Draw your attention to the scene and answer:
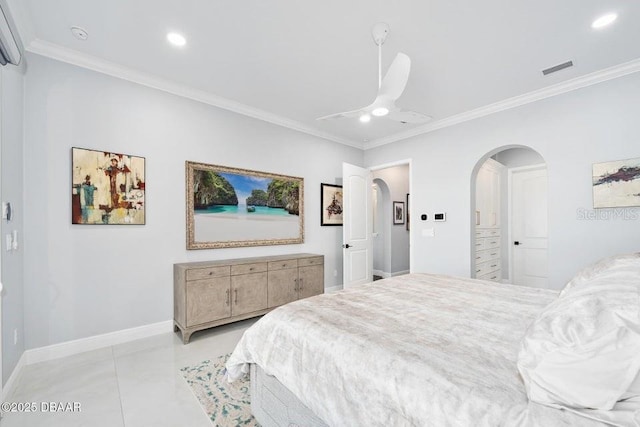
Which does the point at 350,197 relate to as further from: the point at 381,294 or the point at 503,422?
the point at 503,422

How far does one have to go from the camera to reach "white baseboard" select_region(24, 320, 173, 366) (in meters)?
2.38

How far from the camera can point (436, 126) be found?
13.5 feet

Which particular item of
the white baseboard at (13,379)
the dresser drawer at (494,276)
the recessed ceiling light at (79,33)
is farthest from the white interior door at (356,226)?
the white baseboard at (13,379)

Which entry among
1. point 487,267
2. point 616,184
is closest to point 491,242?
point 487,267

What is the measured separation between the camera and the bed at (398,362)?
32.6 inches

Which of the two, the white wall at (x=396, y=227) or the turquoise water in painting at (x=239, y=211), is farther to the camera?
the white wall at (x=396, y=227)

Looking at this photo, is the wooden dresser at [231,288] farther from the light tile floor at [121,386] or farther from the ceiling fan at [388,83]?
the ceiling fan at [388,83]

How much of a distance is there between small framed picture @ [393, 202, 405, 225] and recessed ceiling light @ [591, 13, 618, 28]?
14.2ft

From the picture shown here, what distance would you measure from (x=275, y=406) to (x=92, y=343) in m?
2.22

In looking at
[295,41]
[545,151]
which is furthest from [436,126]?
[295,41]

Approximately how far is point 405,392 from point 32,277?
3065 mm

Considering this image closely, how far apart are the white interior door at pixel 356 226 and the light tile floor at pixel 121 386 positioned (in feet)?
7.31

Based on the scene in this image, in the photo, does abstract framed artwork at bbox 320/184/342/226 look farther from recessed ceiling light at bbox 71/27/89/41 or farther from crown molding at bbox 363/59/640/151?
recessed ceiling light at bbox 71/27/89/41

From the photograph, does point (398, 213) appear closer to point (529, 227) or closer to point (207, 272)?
point (529, 227)
